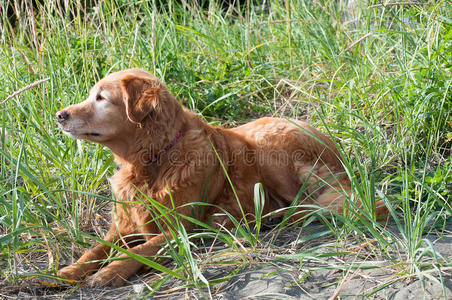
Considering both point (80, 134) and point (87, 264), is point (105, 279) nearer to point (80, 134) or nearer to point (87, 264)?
point (87, 264)

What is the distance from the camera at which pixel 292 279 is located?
236 centimetres

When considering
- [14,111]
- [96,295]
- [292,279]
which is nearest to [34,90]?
[14,111]

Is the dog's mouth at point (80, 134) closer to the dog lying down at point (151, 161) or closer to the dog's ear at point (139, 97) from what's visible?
the dog lying down at point (151, 161)

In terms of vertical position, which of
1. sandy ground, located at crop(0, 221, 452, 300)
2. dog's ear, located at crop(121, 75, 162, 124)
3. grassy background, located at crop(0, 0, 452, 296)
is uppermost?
dog's ear, located at crop(121, 75, 162, 124)

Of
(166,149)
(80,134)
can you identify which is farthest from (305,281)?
(80,134)

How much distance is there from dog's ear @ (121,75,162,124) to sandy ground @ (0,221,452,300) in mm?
922

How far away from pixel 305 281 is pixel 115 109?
1478 mm

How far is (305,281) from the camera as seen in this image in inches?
92.0

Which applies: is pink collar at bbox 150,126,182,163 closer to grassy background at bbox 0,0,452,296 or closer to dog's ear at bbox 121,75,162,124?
dog's ear at bbox 121,75,162,124

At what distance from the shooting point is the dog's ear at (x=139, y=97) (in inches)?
115

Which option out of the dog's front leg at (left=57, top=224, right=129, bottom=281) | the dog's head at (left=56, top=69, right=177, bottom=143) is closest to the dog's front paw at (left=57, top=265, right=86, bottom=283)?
the dog's front leg at (left=57, top=224, right=129, bottom=281)

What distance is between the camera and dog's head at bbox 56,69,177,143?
2912 millimetres

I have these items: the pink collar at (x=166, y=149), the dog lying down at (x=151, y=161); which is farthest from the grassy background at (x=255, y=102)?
the pink collar at (x=166, y=149)

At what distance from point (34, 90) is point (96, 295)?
6.81 ft
